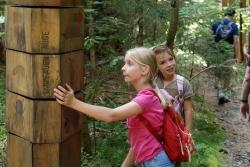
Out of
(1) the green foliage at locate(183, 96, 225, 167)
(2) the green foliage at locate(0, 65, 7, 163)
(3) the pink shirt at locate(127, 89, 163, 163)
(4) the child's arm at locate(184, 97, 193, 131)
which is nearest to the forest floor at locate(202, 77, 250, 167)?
(1) the green foliage at locate(183, 96, 225, 167)

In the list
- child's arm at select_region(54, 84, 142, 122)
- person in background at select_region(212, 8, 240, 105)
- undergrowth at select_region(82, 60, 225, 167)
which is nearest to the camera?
child's arm at select_region(54, 84, 142, 122)

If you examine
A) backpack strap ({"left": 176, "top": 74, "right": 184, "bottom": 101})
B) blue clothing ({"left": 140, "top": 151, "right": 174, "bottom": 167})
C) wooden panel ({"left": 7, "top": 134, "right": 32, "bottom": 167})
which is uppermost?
backpack strap ({"left": 176, "top": 74, "right": 184, "bottom": 101})

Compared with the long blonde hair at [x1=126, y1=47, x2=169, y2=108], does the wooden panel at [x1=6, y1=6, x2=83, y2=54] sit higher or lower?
higher

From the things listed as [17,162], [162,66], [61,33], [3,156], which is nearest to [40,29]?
[61,33]

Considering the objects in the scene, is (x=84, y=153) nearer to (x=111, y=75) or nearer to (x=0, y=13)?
(x=111, y=75)

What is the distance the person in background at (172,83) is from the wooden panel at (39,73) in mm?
1085

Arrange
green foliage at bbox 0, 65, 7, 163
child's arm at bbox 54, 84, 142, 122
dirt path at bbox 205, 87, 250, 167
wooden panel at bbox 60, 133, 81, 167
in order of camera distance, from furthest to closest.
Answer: dirt path at bbox 205, 87, 250, 167, green foliage at bbox 0, 65, 7, 163, wooden panel at bbox 60, 133, 81, 167, child's arm at bbox 54, 84, 142, 122

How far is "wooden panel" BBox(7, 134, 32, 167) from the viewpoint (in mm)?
2352

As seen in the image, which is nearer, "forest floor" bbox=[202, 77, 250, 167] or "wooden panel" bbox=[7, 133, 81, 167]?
"wooden panel" bbox=[7, 133, 81, 167]

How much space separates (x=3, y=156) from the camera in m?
4.26

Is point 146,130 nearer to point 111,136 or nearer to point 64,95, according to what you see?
point 64,95

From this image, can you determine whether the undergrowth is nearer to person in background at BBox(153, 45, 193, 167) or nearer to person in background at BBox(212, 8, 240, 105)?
person in background at BBox(153, 45, 193, 167)

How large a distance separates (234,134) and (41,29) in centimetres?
605

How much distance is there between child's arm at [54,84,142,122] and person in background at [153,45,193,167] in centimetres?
101
